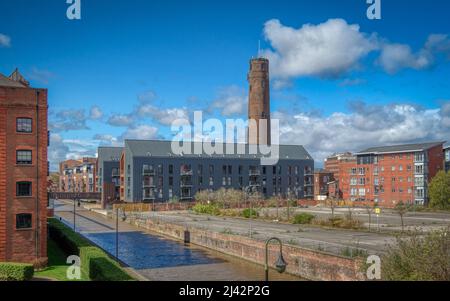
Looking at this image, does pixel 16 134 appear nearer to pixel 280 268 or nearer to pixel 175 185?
pixel 280 268

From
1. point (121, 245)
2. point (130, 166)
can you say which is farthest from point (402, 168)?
point (121, 245)

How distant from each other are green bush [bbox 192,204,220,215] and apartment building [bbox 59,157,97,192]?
169ft

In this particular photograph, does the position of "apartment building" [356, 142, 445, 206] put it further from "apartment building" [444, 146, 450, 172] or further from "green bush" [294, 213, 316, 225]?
"green bush" [294, 213, 316, 225]

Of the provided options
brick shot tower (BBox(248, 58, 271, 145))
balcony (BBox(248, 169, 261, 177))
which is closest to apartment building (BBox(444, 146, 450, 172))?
balcony (BBox(248, 169, 261, 177))

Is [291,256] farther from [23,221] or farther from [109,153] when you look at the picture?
[109,153]

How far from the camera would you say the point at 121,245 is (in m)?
46.5

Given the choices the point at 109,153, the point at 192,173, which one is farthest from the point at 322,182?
the point at 109,153

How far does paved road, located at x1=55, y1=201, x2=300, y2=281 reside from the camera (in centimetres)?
3212

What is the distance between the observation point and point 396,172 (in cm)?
8162

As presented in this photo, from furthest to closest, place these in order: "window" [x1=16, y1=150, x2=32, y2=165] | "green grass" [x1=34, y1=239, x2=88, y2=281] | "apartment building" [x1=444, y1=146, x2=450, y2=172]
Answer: "apartment building" [x1=444, y1=146, x2=450, y2=172] < "window" [x1=16, y1=150, x2=32, y2=165] < "green grass" [x1=34, y1=239, x2=88, y2=281]

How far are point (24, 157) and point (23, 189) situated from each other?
221cm

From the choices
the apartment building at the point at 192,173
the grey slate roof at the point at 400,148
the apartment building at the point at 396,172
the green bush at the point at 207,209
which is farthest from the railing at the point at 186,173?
the grey slate roof at the point at 400,148

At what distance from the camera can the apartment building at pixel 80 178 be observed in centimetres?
12426
